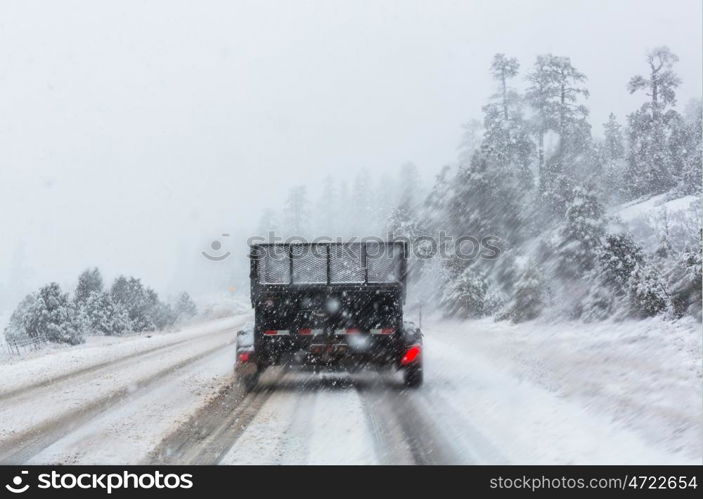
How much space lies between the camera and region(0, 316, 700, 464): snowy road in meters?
5.85

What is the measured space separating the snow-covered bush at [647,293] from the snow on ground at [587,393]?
0.45m

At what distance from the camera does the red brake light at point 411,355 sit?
10.1m

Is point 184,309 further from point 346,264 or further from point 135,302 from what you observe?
point 346,264

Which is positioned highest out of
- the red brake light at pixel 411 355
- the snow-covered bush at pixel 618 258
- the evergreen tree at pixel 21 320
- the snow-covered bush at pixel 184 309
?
the snow-covered bush at pixel 618 258

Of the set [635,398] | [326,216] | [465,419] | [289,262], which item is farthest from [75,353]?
[326,216]

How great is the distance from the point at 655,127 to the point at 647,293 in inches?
953

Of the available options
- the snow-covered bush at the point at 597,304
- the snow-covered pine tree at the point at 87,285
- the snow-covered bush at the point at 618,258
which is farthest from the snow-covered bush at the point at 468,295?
the snow-covered pine tree at the point at 87,285

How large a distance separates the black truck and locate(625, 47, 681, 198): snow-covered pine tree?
28.8 metres

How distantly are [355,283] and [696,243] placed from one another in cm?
841

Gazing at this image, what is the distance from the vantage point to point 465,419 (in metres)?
7.49

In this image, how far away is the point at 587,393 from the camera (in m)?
8.77

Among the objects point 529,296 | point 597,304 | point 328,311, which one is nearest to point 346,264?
point 328,311

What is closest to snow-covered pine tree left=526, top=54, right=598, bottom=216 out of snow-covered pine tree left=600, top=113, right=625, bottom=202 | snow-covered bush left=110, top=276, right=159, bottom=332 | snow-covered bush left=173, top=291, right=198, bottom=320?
snow-covered pine tree left=600, top=113, right=625, bottom=202

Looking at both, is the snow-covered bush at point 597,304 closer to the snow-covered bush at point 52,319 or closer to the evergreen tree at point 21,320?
the snow-covered bush at point 52,319
